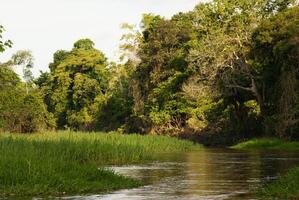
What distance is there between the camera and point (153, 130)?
2445 inches

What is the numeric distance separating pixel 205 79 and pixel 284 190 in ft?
123

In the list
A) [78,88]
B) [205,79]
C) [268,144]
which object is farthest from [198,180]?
[78,88]

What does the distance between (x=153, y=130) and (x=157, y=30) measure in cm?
1080

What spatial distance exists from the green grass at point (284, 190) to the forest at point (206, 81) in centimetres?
2373

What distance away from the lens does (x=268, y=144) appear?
41.8 m

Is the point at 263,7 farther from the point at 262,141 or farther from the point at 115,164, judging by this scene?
the point at 115,164

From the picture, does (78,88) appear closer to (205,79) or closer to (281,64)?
(205,79)

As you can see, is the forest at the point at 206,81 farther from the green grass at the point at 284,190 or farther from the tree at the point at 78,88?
the green grass at the point at 284,190

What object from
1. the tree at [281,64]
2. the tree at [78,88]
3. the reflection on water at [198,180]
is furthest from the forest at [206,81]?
the reflection on water at [198,180]

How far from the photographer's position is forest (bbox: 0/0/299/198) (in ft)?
135

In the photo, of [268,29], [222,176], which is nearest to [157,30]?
[268,29]

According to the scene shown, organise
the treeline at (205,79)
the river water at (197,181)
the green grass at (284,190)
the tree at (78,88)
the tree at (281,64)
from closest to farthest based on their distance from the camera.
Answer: the green grass at (284,190)
the river water at (197,181)
the tree at (281,64)
the treeline at (205,79)
the tree at (78,88)

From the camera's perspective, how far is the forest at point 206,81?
41219mm

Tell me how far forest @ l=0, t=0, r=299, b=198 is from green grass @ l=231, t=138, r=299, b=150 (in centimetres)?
77
